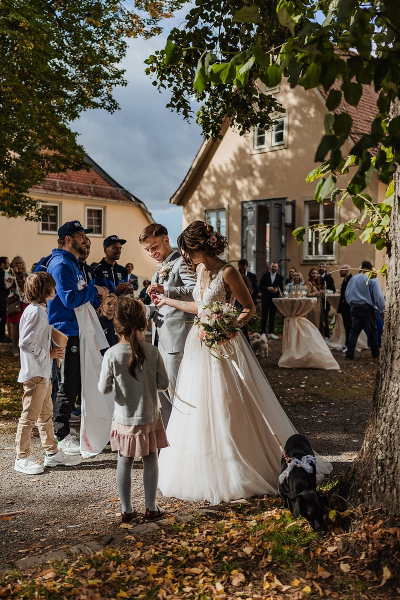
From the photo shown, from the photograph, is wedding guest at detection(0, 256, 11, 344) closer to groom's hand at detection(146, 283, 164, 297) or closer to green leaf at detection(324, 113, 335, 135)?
groom's hand at detection(146, 283, 164, 297)

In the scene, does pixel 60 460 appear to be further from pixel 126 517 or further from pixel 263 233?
pixel 263 233

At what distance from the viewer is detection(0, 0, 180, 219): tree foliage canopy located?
488 inches

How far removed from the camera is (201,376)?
16.9 ft

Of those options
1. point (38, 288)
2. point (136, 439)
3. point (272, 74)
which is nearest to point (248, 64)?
point (272, 74)

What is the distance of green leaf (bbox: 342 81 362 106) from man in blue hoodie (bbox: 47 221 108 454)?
4.13 meters

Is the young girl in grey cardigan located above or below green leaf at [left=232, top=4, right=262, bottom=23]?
below

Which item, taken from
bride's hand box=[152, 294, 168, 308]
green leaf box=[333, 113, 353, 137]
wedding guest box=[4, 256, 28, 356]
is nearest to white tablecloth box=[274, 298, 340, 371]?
wedding guest box=[4, 256, 28, 356]

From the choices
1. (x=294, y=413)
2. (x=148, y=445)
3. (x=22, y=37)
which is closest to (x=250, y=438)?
(x=148, y=445)

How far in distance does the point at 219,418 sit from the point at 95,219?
102 ft

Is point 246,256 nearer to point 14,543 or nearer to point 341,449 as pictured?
point 341,449

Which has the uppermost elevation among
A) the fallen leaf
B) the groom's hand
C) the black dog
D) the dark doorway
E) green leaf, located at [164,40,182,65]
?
the dark doorway

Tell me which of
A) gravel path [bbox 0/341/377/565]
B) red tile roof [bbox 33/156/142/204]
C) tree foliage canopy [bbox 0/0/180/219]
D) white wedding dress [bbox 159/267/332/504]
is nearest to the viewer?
gravel path [bbox 0/341/377/565]

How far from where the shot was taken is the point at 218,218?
26406 millimetres

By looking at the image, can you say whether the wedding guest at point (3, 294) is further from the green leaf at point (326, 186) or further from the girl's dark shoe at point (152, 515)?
the green leaf at point (326, 186)
